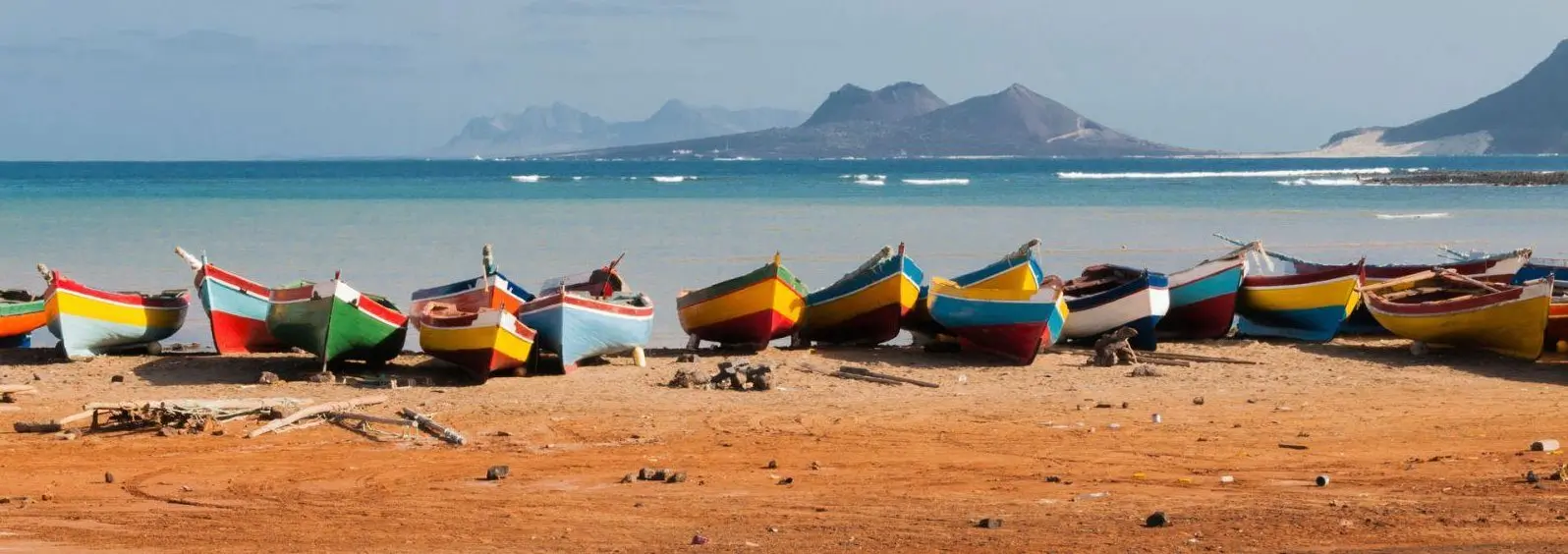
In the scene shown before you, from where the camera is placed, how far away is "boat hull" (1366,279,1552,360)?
13.5 m

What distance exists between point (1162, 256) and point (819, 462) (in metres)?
20.7

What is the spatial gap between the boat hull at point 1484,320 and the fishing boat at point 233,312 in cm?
999

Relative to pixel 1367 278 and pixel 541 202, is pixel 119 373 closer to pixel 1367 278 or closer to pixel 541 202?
pixel 1367 278

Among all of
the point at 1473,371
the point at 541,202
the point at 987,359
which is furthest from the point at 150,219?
the point at 1473,371

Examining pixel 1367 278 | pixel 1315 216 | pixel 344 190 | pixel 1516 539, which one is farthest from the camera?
pixel 344 190

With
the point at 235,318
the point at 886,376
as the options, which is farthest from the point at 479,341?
the point at 886,376

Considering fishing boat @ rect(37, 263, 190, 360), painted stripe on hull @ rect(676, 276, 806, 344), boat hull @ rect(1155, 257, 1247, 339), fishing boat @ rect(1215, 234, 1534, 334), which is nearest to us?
fishing boat @ rect(37, 263, 190, 360)

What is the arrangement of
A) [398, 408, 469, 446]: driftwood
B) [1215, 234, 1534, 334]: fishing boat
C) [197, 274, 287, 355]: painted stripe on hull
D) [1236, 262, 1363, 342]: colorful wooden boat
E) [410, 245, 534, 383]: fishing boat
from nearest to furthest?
[398, 408, 469, 446]: driftwood, [410, 245, 534, 383]: fishing boat, [197, 274, 287, 355]: painted stripe on hull, [1236, 262, 1363, 342]: colorful wooden boat, [1215, 234, 1534, 334]: fishing boat

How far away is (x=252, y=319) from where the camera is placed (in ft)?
46.2

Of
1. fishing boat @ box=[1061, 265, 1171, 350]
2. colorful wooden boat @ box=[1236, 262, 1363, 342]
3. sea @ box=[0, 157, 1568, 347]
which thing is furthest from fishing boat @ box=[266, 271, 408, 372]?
colorful wooden boat @ box=[1236, 262, 1363, 342]

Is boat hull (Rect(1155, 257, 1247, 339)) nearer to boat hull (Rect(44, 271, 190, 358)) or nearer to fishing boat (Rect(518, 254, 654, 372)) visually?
fishing boat (Rect(518, 254, 654, 372))

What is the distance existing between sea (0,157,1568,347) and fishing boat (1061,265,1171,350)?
4.16 m

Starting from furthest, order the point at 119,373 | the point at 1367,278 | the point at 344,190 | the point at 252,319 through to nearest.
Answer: the point at 344,190 → the point at 1367,278 → the point at 252,319 → the point at 119,373

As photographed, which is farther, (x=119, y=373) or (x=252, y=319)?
(x=252, y=319)
